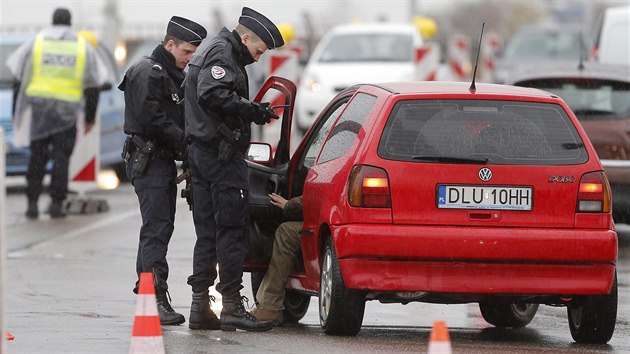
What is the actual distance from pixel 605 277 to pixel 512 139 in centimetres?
84

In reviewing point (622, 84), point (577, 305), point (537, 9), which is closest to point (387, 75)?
point (622, 84)

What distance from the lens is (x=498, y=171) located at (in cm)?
873

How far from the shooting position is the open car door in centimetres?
979

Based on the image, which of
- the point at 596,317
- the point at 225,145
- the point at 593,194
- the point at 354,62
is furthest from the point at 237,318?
the point at 354,62

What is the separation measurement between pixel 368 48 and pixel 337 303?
57.8ft

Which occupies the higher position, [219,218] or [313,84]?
[219,218]

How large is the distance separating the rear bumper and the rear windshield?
0.38m

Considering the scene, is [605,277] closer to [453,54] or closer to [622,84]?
[622,84]

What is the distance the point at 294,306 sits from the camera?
1014 centimetres

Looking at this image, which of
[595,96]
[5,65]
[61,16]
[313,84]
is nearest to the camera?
[595,96]

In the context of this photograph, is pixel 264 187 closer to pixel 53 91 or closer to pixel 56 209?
pixel 53 91

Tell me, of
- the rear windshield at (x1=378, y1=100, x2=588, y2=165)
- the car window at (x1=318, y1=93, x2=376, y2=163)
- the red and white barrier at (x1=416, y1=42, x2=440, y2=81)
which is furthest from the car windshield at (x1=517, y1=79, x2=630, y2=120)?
the red and white barrier at (x1=416, y1=42, x2=440, y2=81)

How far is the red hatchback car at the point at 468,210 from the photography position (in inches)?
340

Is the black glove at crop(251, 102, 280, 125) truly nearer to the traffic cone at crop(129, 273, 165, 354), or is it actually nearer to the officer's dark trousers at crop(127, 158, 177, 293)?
the officer's dark trousers at crop(127, 158, 177, 293)
